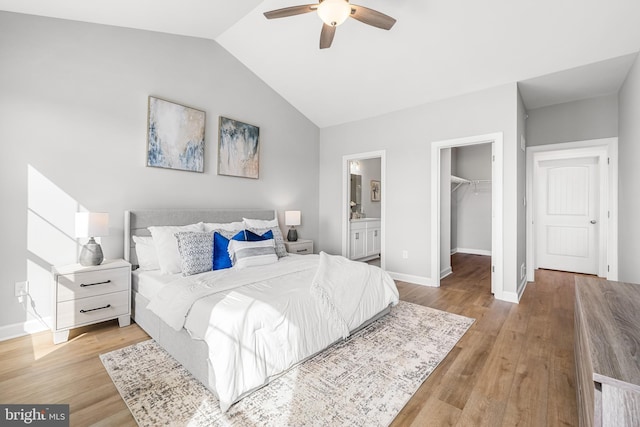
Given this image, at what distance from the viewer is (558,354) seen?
2.27 m

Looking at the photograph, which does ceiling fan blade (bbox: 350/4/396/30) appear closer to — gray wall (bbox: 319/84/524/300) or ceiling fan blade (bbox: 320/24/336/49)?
ceiling fan blade (bbox: 320/24/336/49)

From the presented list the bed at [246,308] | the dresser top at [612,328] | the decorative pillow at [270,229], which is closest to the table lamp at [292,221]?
the decorative pillow at [270,229]

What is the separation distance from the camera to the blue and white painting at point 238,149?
4012mm

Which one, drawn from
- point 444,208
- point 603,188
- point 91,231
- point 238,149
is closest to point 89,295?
point 91,231

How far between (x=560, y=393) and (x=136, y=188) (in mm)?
4123

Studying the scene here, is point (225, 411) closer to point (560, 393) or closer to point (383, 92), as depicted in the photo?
point (560, 393)

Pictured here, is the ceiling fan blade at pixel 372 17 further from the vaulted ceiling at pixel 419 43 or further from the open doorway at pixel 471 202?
the open doorway at pixel 471 202

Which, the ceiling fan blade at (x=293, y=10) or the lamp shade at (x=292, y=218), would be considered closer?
the ceiling fan blade at (x=293, y=10)

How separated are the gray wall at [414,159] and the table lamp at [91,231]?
3.58 metres

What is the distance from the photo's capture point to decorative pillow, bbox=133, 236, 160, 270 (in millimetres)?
2943

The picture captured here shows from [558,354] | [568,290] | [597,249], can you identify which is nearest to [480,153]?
[597,249]

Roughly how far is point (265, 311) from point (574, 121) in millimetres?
5097

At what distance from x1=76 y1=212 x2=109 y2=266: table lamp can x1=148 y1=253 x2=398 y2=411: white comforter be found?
89cm

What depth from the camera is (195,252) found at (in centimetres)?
274
